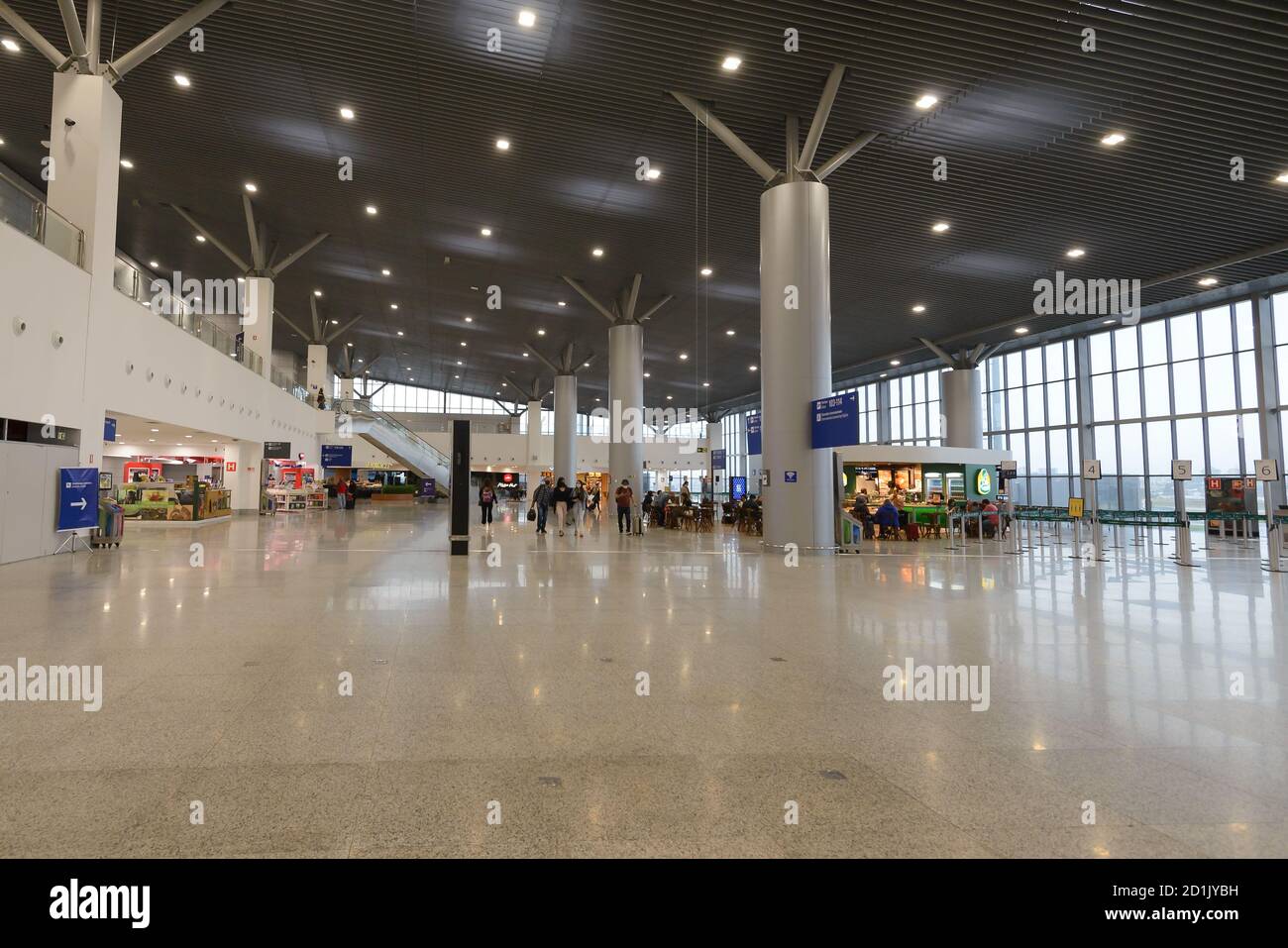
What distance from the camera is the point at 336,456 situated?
34.8 m

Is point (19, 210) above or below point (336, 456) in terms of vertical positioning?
above

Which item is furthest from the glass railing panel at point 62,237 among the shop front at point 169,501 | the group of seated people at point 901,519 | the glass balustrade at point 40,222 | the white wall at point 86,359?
the group of seated people at point 901,519

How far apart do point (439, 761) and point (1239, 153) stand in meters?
17.3

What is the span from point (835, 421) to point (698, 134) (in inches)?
244

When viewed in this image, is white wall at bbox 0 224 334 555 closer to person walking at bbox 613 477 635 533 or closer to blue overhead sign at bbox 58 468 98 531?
blue overhead sign at bbox 58 468 98 531

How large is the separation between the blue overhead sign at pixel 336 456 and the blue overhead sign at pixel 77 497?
23.7 metres

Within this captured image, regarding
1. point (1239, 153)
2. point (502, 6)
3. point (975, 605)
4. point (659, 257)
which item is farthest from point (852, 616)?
point (659, 257)

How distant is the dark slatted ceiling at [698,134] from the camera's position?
33.9ft

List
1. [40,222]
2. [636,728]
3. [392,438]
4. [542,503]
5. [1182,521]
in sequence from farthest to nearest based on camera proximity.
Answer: [392,438] → [542,503] → [1182,521] → [40,222] → [636,728]
